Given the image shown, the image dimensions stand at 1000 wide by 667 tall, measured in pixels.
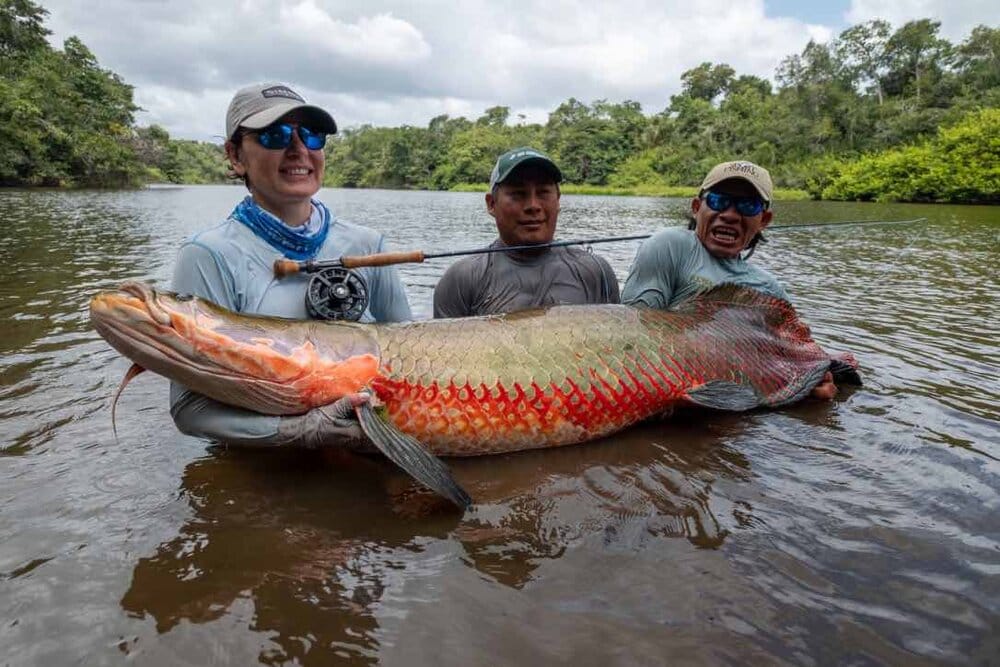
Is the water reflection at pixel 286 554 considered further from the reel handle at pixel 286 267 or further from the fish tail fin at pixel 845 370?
the fish tail fin at pixel 845 370

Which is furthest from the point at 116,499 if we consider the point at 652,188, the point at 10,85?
the point at 652,188

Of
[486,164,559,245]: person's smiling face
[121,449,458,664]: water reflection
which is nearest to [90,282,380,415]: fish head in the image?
[121,449,458,664]: water reflection

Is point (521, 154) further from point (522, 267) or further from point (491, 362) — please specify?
point (491, 362)

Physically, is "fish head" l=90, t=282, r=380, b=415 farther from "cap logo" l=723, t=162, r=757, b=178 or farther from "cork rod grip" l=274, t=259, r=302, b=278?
"cap logo" l=723, t=162, r=757, b=178

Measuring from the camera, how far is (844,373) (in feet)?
14.4

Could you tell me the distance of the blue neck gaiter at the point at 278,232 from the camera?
303 cm

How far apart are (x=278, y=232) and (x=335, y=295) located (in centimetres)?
44

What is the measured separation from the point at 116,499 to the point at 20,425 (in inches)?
57.0

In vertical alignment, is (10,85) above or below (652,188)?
above

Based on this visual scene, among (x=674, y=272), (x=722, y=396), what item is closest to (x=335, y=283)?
(x=722, y=396)

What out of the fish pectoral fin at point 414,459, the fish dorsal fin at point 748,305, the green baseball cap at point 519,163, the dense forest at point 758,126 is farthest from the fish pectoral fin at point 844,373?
the dense forest at point 758,126

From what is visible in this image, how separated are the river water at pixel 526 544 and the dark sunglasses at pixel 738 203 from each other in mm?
1452

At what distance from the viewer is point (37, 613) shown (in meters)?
1.99

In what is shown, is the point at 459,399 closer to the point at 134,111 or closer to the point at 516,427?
the point at 516,427
